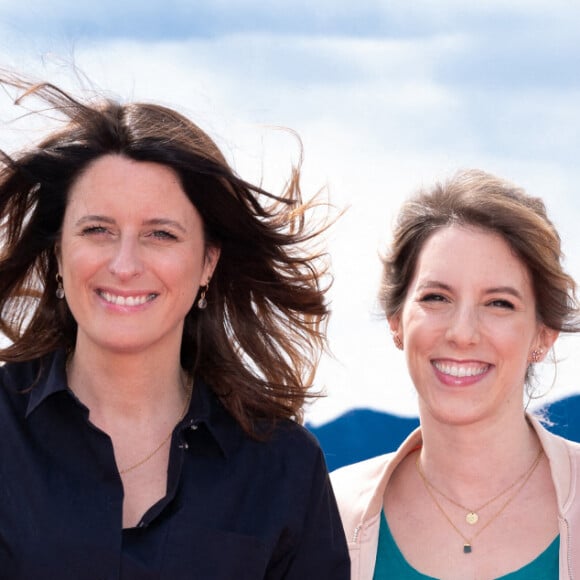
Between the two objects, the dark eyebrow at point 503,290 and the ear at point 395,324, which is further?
the ear at point 395,324

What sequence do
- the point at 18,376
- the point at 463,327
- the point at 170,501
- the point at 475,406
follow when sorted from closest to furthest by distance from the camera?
1. the point at 170,501
2. the point at 18,376
3. the point at 463,327
4. the point at 475,406

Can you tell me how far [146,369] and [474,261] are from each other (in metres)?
1.07

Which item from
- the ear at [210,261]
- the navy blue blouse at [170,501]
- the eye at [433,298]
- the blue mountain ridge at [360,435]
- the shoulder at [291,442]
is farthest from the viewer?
the blue mountain ridge at [360,435]

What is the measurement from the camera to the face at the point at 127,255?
298 cm

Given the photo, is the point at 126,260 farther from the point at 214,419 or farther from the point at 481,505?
the point at 481,505

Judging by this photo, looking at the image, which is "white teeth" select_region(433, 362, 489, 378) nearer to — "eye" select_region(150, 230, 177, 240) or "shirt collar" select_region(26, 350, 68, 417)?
"eye" select_region(150, 230, 177, 240)

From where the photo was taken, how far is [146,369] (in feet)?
10.4

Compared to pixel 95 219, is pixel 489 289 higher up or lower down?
lower down

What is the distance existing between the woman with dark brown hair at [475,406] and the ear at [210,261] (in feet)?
2.21

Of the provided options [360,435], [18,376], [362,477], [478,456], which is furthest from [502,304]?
[360,435]

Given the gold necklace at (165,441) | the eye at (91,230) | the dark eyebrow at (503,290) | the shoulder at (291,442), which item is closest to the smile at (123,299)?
the eye at (91,230)

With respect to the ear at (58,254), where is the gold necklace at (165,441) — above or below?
below

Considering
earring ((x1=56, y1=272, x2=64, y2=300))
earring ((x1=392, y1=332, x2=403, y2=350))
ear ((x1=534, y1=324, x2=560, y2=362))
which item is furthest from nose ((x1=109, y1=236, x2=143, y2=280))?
ear ((x1=534, y1=324, x2=560, y2=362))

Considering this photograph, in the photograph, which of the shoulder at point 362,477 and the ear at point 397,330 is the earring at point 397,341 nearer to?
the ear at point 397,330
